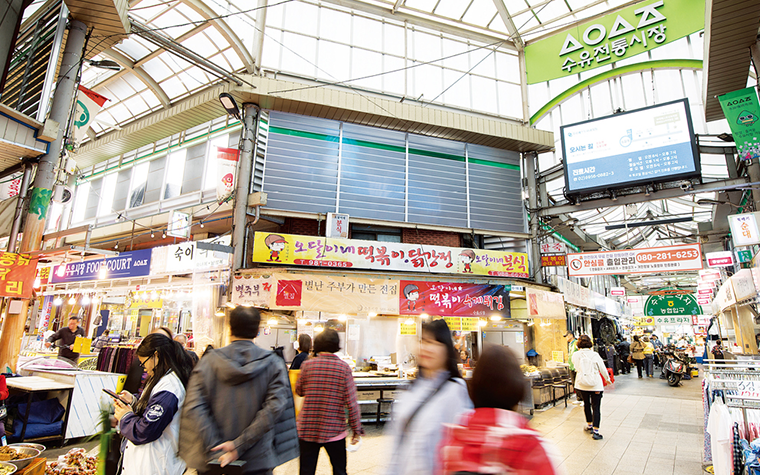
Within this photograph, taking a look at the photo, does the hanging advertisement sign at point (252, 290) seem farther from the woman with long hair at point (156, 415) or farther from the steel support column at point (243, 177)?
the woman with long hair at point (156, 415)

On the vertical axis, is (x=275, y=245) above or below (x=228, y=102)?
below

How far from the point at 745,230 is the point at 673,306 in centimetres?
1093

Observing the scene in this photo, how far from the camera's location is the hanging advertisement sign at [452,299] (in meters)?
11.2

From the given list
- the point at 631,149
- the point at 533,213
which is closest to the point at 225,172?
the point at 533,213

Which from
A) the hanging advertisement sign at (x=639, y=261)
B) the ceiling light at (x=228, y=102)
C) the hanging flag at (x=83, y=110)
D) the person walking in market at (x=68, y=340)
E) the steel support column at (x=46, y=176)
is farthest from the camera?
the hanging advertisement sign at (x=639, y=261)

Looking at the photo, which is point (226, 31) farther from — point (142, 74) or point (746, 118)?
point (746, 118)

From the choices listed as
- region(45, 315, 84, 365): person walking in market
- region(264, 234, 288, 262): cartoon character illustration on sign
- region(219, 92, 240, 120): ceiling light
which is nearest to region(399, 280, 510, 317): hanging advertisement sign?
region(264, 234, 288, 262): cartoon character illustration on sign

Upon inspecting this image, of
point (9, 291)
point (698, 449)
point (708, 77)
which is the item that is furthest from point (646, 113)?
point (9, 291)

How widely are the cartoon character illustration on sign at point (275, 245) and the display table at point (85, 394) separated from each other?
455 cm

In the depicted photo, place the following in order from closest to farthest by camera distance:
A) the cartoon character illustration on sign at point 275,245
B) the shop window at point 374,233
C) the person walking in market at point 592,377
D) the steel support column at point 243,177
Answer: the person walking in market at point 592,377
the cartoon character illustration on sign at point 275,245
the steel support column at point 243,177
the shop window at point 374,233

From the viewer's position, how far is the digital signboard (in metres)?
11.3

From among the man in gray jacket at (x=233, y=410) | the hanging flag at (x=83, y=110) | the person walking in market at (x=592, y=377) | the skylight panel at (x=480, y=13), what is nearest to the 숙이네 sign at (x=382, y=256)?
the hanging flag at (x=83, y=110)

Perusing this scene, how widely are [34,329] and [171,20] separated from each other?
46.4 ft

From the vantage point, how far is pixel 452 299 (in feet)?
37.6
